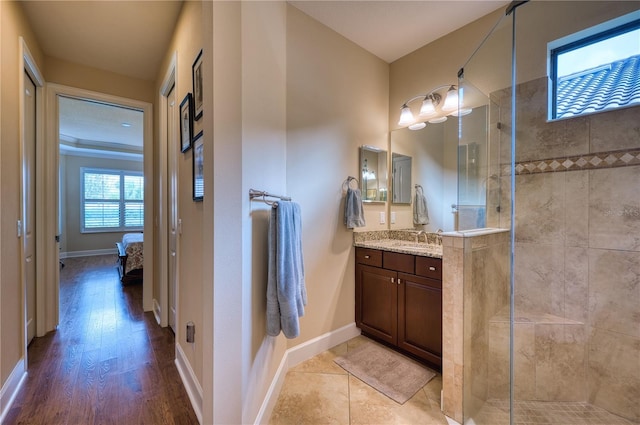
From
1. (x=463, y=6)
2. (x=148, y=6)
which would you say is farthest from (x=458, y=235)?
(x=148, y=6)

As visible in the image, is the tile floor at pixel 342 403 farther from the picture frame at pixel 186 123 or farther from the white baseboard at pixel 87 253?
the white baseboard at pixel 87 253

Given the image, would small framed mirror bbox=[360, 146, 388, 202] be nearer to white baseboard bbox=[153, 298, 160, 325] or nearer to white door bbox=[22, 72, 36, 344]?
white baseboard bbox=[153, 298, 160, 325]

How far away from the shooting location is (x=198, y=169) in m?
1.59

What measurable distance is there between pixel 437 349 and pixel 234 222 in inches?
65.2

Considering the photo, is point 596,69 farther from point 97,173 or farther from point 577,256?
point 97,173

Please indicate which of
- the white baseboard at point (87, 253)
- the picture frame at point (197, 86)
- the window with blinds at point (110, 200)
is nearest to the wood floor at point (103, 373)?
the picture frame at point (197, 86)

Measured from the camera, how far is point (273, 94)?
1682 mm

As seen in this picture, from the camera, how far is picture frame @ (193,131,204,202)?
1550mm

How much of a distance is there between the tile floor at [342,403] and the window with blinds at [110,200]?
6948 mm

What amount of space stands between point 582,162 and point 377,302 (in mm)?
1698

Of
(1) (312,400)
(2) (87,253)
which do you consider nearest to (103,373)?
(1) (312,400)

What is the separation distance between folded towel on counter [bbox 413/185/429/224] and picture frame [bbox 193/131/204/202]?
1853 mm

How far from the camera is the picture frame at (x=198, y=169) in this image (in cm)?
155

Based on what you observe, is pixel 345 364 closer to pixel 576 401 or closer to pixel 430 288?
pixel 430 288
